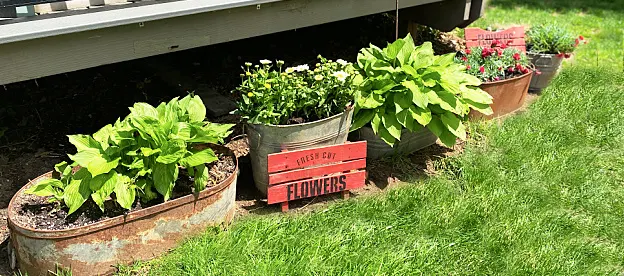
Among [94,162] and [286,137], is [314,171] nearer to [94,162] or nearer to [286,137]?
[286,137]

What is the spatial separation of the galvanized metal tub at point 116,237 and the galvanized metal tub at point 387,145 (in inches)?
48.4

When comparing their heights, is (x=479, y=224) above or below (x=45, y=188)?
below

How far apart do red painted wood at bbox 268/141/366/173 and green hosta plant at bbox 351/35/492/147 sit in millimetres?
231

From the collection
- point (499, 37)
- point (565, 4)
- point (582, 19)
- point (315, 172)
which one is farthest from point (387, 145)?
point (565, 4)

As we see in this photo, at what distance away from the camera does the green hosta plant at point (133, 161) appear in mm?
2879

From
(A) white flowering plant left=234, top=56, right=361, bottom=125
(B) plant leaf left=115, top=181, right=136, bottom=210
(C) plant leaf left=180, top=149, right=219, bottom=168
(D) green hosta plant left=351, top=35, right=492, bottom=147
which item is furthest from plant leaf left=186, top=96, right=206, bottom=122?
(D) green hosta plant left=351, top=35, right=492, bottom=147

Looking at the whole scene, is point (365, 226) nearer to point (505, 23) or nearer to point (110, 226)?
point (110, 226)

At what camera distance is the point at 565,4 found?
951cm

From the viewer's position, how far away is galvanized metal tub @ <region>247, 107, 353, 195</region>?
11.5 ft

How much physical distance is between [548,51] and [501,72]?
105 centimetres

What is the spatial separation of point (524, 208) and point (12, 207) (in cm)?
310

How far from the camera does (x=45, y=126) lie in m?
4.54

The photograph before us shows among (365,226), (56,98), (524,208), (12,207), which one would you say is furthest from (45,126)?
(524,208)

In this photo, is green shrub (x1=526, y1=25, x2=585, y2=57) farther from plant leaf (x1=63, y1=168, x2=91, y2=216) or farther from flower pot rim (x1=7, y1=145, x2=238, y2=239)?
plant leaf (x1=63, y1=168, x2=91, y2=216)
